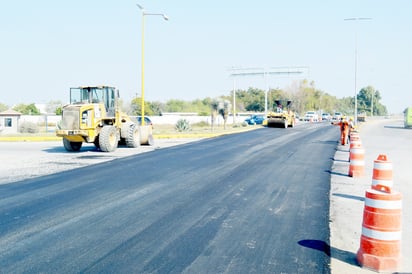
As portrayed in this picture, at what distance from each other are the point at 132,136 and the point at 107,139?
2214mm

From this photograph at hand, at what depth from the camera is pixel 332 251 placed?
629cm

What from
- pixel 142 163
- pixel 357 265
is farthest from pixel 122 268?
pixel 142 163

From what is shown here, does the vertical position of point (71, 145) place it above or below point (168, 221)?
above

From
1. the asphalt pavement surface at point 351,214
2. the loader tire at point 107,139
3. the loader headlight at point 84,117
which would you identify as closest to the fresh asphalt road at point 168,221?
the asphalt pavement surface at point 351,214

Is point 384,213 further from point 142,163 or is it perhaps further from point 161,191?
point 142,163

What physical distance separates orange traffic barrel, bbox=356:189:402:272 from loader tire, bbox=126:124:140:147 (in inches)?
689

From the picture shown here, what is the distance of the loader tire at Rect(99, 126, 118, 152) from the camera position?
65.6ft

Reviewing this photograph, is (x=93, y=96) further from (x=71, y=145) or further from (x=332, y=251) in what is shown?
(x=332, y=251)

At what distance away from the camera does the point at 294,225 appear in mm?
7586

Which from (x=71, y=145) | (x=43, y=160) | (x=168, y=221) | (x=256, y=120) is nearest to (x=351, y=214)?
(x=168, y=221)

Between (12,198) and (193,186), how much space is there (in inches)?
167

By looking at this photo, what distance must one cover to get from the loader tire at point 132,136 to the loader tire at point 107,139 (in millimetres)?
1332

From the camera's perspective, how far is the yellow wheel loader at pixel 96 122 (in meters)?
19.9

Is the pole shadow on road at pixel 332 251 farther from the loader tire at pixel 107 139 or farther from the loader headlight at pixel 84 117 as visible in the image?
the loader headlight at pixel 84 117
